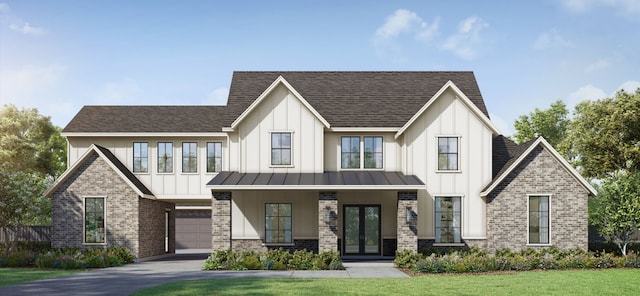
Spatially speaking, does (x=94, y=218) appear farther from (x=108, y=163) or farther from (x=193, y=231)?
(x=193, y=231)

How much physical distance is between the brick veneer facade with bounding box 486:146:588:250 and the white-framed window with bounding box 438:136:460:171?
7.44ft

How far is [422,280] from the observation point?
1978 cm

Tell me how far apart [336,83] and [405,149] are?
238 inches

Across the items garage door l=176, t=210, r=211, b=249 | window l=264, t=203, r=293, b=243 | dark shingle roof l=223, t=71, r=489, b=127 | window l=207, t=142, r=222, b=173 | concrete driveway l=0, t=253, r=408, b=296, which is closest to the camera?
concrete driveway l=0, t=253, r=408, b=296

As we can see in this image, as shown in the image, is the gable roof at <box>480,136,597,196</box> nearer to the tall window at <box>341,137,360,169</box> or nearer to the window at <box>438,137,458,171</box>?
the window at <box>438,137,458,171</box>

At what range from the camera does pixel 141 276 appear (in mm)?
21500

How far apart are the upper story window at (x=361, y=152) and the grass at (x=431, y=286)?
8.87 m

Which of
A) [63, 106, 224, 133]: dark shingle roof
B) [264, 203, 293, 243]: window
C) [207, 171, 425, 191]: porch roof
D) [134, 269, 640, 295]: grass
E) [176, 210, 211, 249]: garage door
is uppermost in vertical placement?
[63, 106, 224, 133]: dark shingle roof

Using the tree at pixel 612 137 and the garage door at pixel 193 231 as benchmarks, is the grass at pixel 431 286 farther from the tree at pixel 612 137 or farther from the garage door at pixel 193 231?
the garage door at pixel 193 231

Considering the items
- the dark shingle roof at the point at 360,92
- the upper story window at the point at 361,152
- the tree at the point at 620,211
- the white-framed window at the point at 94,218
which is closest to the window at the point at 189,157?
the dark shingle roof at the point at 360,92

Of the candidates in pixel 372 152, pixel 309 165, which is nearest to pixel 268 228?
pixel 309 165

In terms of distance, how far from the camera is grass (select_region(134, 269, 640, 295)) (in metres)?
16.9

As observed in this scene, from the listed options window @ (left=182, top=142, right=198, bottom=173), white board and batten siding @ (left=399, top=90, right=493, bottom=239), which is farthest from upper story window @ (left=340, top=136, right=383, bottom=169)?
window @ (left=182, top=142, right=198, bottom=173)

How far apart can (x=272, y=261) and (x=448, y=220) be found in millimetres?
8708
